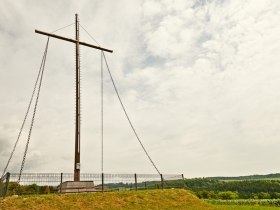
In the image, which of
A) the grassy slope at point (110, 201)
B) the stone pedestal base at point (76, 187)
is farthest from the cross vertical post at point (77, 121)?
the grassy slope at point (110, 201)

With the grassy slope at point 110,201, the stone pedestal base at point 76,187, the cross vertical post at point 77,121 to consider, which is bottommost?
the grassy slope at point 110,201

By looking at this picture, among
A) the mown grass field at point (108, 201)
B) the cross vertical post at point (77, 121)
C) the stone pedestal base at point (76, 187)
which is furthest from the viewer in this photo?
the cross vertical post at point (77, 121)

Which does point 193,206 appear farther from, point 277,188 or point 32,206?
point 277,188

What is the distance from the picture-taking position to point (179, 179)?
2595 centimetres

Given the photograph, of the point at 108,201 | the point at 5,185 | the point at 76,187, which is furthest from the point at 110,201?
the point at 5,185

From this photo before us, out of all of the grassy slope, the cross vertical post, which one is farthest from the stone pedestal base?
the grassy slope

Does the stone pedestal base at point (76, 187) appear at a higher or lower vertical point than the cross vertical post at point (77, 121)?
lower

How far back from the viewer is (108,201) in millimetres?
16547

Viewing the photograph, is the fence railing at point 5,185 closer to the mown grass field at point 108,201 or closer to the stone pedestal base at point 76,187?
the mown grass field at point 108,201

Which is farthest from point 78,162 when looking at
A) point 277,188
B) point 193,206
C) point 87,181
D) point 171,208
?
point 277,188

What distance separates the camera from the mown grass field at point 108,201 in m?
14.1

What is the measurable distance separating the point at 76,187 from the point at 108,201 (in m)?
2.86

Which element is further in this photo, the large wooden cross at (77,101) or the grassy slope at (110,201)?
the large wooden cross at (77,101)

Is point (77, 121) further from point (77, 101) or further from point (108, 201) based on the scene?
point (108, 201)
